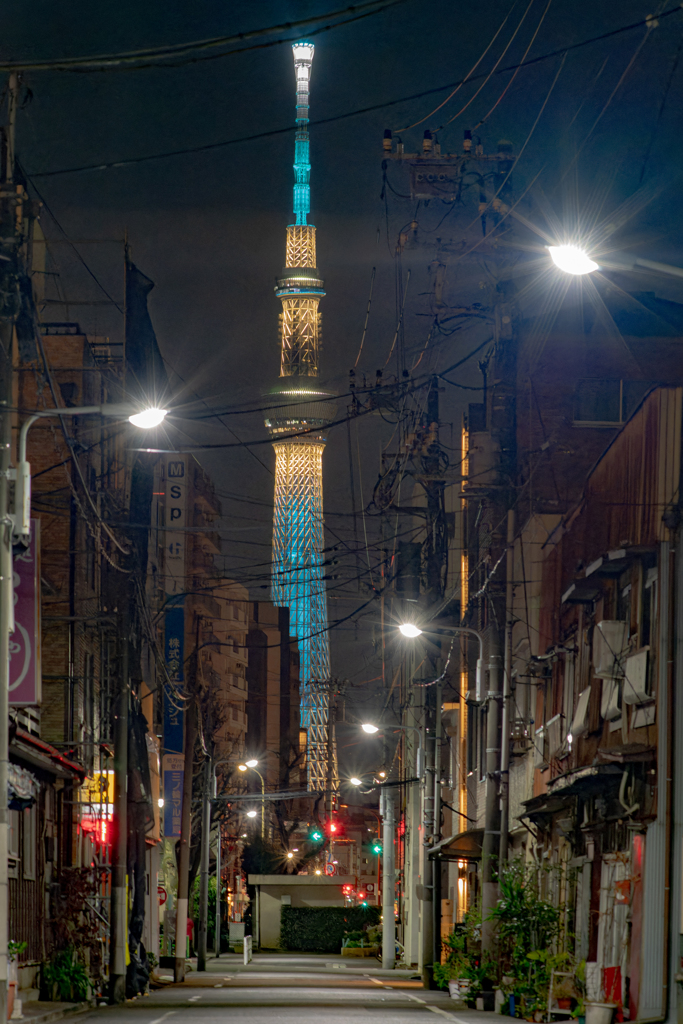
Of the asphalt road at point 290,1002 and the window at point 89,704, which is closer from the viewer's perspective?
the asphalt road at point 290,1002

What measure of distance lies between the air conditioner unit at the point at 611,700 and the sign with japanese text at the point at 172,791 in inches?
1344

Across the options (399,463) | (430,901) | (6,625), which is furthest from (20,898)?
(399,463)

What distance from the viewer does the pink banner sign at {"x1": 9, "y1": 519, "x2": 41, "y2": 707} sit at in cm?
2531

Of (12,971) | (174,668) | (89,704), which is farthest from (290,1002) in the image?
(174,668)

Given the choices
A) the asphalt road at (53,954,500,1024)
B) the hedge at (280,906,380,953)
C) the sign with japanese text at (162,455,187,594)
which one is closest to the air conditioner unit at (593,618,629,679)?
the asphalt road at (53,954,500,1024)

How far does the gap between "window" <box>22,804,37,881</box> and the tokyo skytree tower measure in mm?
128843

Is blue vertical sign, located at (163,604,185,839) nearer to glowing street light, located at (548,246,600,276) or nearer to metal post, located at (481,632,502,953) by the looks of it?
metal post, located at (481,632,502,953)

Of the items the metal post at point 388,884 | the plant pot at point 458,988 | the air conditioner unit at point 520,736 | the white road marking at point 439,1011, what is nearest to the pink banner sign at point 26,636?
the white road marking at point 439,1011

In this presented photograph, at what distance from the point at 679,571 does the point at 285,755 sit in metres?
150

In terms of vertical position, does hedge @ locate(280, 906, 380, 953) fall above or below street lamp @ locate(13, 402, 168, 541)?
below

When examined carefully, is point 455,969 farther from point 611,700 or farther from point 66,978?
point 611,700

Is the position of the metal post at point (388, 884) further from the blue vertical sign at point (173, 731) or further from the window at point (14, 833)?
the window at point (14, 833)

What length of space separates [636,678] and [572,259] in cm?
1081

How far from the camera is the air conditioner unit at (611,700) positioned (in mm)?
24984
